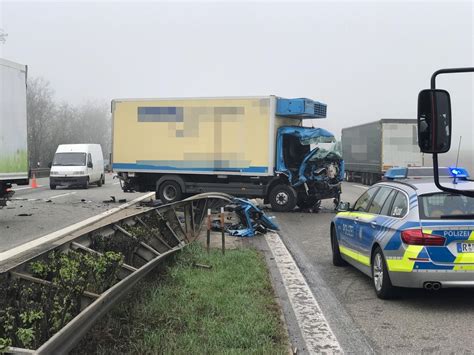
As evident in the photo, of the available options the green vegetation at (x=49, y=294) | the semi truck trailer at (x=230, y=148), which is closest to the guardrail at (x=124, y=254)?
the green vegetation at (x=49, y=294)

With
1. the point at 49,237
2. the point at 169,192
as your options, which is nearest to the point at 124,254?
the point at 49,237

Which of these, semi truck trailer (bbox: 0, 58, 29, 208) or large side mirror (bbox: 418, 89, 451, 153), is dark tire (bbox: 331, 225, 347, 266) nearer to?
large side mirror (bbox: 418, 89, 451, 153)

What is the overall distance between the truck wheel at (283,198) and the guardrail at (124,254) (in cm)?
521

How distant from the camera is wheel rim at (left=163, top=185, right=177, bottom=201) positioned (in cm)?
1742

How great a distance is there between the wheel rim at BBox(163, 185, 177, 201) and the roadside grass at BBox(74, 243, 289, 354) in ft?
33.2

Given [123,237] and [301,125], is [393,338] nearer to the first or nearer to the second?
[123,237]

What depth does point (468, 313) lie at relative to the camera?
5.82 m

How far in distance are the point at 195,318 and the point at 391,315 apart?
7.09ft

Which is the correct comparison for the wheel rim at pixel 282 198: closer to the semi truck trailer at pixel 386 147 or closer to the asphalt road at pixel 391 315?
the asphalt road at pixel 391 315

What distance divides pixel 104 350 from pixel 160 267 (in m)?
2.67

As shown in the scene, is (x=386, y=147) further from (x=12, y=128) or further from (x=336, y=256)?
(x=336, y=256)

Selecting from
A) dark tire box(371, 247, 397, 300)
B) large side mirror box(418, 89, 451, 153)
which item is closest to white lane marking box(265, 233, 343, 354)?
dark tire box(371, 247, 397, 300)

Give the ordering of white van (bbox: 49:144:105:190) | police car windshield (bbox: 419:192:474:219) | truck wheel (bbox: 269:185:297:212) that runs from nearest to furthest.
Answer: police car windshield (bbox: 419:192:474:219) < truck wheel (bbox: 269:185:297:212) < white van (bbox: 49:144:105:190)

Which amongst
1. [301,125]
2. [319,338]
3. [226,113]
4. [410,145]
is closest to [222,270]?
[319,338]
